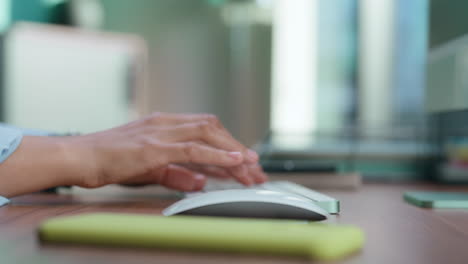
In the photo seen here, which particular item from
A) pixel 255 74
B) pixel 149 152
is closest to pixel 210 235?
pixel 149 152

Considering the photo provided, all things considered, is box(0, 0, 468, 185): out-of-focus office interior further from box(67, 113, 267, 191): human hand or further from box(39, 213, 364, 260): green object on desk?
box(39, 213, 364, 260): green object on desk

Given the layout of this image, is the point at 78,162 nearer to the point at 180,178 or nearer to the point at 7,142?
the point at 7,142

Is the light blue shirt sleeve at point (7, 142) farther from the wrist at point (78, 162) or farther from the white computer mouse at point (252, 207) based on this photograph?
the white computer mouse at point (252, 207)

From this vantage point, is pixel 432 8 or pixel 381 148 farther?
pixel 381 148

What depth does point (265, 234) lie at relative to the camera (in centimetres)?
36

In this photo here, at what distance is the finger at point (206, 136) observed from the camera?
78 centimetres

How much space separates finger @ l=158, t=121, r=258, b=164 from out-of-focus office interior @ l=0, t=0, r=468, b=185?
34cm

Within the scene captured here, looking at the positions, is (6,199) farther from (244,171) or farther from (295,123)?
(295,123)

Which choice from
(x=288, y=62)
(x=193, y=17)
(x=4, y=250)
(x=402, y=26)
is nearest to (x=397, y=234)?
(x=4, y=250)

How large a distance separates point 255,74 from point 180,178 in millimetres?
2011

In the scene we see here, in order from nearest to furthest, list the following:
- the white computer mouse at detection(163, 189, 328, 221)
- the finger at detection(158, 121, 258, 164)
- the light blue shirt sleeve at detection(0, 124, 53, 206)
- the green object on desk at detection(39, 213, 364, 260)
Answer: the green object on desk at detection(39, 213, 364, 260), the white computer mouse at detection(163, 189, 328, 221), the light blue shirt sleeve at detection(0, 124, 53, 206), the finger at detection(158, 121, 258, 164)

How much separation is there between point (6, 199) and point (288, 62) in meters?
2.06

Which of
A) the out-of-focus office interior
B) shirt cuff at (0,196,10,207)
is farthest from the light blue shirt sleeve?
the out-of-focus office interior

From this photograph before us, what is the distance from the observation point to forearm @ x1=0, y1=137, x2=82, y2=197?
686mm
